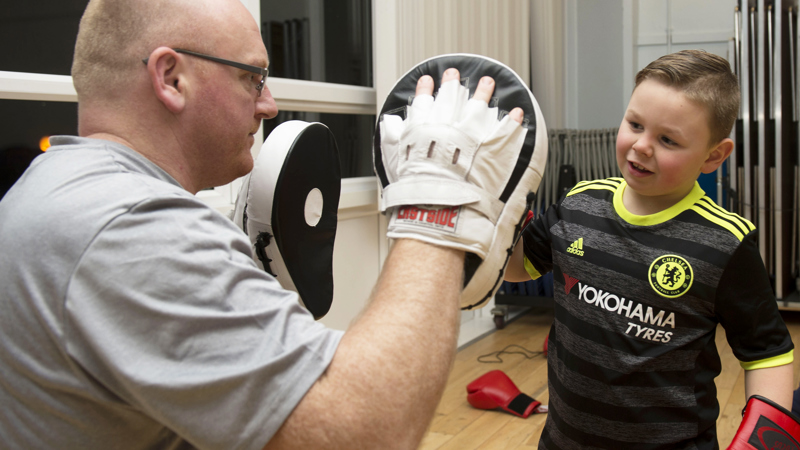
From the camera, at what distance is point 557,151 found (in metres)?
3.81

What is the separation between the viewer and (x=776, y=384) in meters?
1.05

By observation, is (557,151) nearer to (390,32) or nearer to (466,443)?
(390,32)

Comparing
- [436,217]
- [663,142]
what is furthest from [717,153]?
[436,217]

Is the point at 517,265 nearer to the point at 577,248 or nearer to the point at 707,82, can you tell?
the point at 577,248

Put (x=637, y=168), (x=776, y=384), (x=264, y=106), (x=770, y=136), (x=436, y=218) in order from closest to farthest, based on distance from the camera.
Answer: (x=436, y=218) → (x=264, y=106) → (x=776, y=384) → (x=637, y=168) → (x=770, y=136)

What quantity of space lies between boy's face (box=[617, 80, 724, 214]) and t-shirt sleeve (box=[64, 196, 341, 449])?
2.55ft

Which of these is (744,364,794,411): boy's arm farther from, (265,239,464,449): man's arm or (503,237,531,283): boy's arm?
(265,239,464,449): man's arm

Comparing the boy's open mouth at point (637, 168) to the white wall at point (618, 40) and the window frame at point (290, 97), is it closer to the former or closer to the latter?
the window frame at point (290, 97)

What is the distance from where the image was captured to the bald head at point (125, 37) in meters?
→ 0.79

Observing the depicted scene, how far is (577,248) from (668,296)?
191 mm

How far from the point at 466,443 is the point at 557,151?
205cm

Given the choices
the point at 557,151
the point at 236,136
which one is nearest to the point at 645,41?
the point at 557,151

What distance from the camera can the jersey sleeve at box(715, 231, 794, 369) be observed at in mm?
1063

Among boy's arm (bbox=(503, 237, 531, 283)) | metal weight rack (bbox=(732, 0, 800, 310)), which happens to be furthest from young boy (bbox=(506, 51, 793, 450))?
metal weight rack (bbox=(732, 0, 800, 310))
